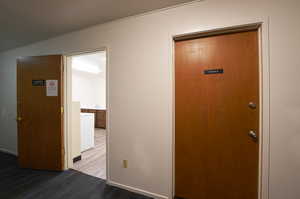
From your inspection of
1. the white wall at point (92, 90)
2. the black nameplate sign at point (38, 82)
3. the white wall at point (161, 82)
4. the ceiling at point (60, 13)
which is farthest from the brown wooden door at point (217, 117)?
the white wall at point (92, 90)

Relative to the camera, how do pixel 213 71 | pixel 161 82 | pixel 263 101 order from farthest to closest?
pixel 161 82, pixel 213 71, pixel 263 101

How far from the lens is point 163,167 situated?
1.59 meters

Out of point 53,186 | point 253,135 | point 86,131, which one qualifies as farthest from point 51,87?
point 253,135

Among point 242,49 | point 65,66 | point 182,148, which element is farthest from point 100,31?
point 182,148

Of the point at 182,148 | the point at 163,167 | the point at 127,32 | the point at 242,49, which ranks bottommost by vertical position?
the point at 163,167

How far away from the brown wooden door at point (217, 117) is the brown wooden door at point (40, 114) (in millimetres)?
2015

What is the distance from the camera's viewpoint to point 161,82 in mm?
1601

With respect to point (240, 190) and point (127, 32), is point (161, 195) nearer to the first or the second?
point (240, 190)

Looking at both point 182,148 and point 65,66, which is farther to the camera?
point 65,66

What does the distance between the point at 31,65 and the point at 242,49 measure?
3.29 m

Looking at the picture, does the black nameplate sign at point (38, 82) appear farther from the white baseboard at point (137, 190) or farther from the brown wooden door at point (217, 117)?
the brown wooden door at point (217, 117)

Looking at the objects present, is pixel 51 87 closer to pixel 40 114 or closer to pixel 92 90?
pixel 40 114

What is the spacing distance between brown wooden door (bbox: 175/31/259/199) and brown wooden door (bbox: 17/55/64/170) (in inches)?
79.3

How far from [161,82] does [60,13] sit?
5.28 ft
